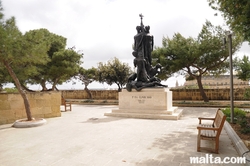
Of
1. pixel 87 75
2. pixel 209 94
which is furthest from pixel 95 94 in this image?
pixel 209 94

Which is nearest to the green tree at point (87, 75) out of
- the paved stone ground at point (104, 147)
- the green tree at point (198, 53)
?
the green tree at point (198, 53)

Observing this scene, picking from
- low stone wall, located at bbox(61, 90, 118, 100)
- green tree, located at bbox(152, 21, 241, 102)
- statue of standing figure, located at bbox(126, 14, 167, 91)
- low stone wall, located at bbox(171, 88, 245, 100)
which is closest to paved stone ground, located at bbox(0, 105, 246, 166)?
statue of standing figure, located at bbox(126, 14, 167, 91)

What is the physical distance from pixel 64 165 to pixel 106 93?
21110 millimetres

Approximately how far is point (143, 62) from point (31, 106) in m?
6.37

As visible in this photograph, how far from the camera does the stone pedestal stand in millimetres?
8708

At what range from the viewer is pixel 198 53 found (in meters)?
14.4

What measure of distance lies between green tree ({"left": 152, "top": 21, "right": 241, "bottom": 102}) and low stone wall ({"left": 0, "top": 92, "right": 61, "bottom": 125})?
9994mm

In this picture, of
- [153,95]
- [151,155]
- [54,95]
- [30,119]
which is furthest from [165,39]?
[151,155]

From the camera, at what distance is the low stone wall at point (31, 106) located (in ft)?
26.7

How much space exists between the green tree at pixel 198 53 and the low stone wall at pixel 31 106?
9994mm

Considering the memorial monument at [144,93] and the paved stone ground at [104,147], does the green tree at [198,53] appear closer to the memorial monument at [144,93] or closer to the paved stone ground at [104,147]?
the memorial monument at [144,93]

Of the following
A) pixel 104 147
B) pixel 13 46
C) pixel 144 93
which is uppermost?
pixel 13 46

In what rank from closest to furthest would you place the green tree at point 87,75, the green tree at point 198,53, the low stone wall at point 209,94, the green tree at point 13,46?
the green tree at point 13,46 < the green tree at point 198,53 < the low stone wall at point 209,94 < the green tree at point 87,75

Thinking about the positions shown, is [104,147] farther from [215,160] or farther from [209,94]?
[209,94]
